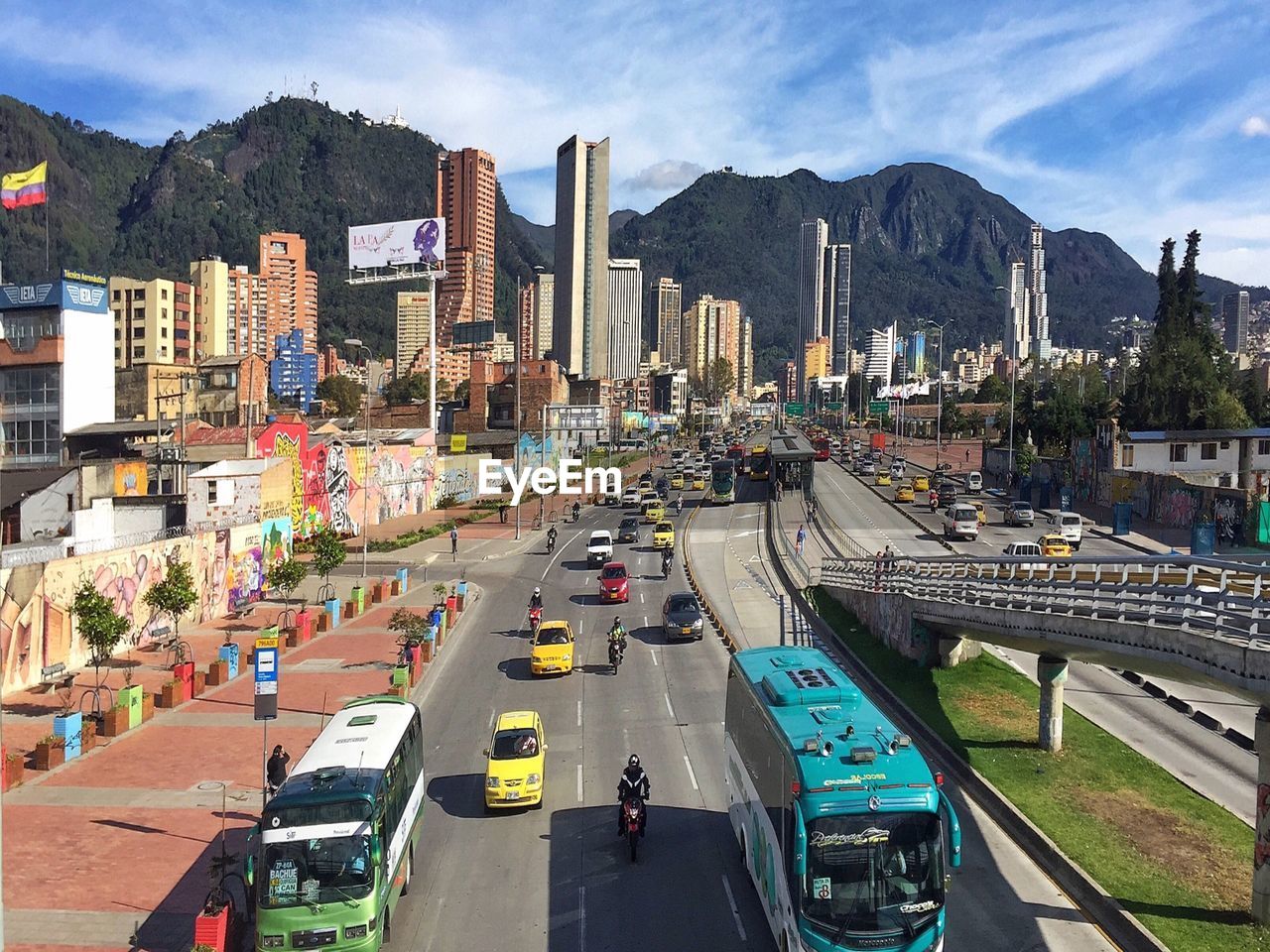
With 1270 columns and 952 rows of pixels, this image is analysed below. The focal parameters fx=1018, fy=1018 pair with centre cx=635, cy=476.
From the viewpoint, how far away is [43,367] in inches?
2317

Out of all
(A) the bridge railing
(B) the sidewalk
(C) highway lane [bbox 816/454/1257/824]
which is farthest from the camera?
(C) highway lane [bbox 816/454/1257/824]

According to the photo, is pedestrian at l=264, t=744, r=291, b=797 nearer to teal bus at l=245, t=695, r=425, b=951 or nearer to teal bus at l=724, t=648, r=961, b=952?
teal bus at l=245, t=695, r=425, b=951

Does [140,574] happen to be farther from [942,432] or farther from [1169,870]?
[942,432]

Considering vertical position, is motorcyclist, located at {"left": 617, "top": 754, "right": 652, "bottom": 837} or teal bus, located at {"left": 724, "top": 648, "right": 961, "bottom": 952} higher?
teal bus, located at {"left": 724, "top": 648, "right": 961, "bottom": 952}

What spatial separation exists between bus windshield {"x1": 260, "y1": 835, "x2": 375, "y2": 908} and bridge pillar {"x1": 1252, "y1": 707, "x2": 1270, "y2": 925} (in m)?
12.5

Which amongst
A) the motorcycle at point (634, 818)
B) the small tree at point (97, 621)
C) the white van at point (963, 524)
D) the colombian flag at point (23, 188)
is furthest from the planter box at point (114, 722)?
the white van at point (963, 524)

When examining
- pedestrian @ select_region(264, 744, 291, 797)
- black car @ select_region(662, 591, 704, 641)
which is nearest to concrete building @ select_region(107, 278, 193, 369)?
black car @ select_region(662, 591, 704, 641)

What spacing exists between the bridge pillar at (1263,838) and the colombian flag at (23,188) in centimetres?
4802

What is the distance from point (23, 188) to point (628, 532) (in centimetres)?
3543

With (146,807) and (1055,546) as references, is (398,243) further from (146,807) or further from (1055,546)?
(146,807)

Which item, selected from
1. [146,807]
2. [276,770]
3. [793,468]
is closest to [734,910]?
[276,770]

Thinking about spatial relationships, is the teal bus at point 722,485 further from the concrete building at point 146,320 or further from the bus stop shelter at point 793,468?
the concrete building at point 146,320

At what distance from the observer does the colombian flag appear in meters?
44.4

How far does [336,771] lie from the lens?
14234 mm
